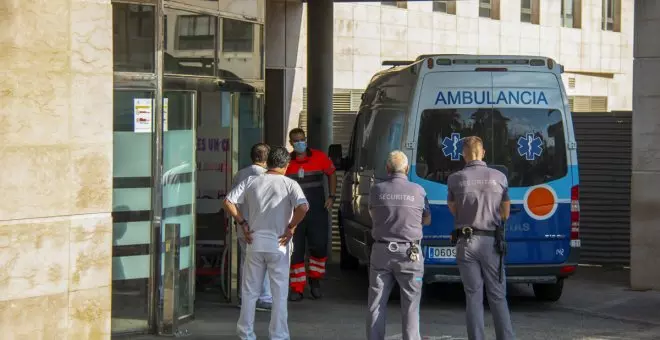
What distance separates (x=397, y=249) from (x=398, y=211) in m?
0.29

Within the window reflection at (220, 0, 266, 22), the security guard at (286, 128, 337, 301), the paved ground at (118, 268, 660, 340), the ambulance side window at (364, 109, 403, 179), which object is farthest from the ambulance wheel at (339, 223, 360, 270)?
the window reflection at (220, 0, 266, 22)

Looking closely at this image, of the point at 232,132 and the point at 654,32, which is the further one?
the point at 654,32

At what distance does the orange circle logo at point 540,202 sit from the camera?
12.3 metres

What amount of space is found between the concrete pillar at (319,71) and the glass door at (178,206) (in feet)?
23.0

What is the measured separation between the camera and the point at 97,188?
30.0ft

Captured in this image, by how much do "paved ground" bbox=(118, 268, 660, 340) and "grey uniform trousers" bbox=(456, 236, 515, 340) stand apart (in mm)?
1104

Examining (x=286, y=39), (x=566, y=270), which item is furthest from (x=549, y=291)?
(x=286, y=39)

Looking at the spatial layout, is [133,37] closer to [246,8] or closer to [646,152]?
[246,8]

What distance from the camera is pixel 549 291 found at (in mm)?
13367

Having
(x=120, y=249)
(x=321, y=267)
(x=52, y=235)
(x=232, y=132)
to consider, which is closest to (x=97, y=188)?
(x=52, y=235)

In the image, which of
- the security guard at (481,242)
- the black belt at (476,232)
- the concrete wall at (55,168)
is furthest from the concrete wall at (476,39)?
the concrete wall at (55,168)

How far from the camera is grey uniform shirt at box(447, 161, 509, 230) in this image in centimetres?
977

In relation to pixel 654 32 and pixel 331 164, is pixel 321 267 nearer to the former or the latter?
pixel 331 164

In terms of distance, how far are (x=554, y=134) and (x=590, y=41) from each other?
23656 mm
